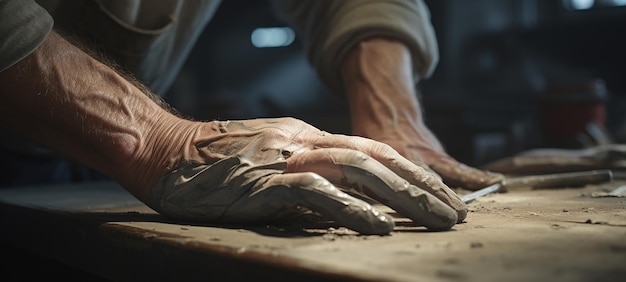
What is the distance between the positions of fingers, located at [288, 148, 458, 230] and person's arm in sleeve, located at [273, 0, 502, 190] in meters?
0.51

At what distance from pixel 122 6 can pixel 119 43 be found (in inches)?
4.4

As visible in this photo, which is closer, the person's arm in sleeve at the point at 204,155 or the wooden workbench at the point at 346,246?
the wooden workbench at the point at 346,246

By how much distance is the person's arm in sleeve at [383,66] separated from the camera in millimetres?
1495

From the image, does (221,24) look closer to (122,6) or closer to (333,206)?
(122,6)

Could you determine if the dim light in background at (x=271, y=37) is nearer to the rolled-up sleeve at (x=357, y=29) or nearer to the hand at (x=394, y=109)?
the rolled-up sleeve at (x=357, y=29)

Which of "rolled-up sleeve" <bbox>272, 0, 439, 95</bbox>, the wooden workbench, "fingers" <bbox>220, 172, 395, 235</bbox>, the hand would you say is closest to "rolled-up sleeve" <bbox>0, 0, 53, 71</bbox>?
the wooden workbench

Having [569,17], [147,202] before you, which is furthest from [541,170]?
[569,17]

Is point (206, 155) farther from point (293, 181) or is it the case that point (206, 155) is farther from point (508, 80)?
point (508, 80)

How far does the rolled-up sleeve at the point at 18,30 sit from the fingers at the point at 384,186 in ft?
1.68

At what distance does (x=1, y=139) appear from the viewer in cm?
180

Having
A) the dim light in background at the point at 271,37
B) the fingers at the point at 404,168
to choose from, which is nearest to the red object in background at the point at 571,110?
the fingers at the point at 404,168

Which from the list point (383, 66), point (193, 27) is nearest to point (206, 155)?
point (383, 66)

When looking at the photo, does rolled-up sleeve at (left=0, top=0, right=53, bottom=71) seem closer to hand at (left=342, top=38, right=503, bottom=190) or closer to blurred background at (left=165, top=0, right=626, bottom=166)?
hand at (left=342, top=38, right=503, bottom=190)

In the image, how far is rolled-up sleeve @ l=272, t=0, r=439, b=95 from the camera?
1.73m
